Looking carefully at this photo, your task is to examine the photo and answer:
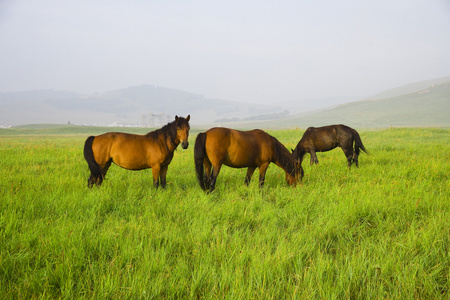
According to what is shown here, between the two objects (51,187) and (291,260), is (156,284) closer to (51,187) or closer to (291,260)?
(291,260)

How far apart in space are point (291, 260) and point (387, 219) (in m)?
2.31

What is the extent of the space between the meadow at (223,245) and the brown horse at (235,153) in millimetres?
682

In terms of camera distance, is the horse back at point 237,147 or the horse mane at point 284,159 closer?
the horse back at point 237,147

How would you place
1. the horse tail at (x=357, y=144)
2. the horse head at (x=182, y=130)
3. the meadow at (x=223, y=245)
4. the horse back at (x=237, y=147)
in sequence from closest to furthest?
the meadow at (x=223, y=245) → the horse head at (x=182, y=130) → the horse back at (x=237, y=147) → the horse tail at (x=357, y=144)

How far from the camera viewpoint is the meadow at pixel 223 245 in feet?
7.47

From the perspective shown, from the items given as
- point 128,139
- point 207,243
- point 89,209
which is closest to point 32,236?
point 89,209

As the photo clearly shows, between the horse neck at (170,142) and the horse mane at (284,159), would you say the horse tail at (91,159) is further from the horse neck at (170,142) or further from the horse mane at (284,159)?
the horse mane at (284,159)

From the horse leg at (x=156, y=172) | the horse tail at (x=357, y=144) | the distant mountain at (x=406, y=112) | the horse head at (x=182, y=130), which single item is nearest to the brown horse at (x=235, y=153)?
the horse head at (x=182, y=130)

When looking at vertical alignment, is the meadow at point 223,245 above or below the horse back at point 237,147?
below

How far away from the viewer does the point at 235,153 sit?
5.67m

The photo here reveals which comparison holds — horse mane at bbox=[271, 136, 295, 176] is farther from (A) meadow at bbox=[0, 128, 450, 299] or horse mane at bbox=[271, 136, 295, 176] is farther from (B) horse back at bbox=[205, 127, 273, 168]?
(A) meadow at bbox=[0, 128, 450, 299]

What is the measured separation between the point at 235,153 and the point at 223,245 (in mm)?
2967

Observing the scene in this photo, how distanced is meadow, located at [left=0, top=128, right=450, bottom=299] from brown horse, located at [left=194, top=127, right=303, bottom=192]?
2.24 ft

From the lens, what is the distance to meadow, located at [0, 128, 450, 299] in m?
2.28
